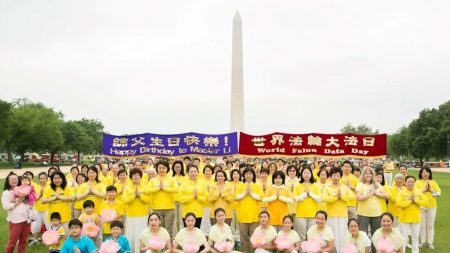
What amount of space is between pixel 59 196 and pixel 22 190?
65cm

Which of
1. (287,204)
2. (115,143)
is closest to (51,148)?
(115,143)

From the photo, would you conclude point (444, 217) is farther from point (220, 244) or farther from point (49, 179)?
point (49, 179)

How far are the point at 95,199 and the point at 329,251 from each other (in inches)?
166

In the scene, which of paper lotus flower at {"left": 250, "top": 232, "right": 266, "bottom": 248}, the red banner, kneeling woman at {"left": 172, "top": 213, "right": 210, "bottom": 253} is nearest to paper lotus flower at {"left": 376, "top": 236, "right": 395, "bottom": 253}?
paper lotus flower at {"left": 250, "top": 232, "right": 266, "bottom": 248}

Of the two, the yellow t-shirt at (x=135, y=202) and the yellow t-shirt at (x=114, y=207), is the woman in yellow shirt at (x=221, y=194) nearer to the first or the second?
the yellow t-shirt at (x=135, y=202)

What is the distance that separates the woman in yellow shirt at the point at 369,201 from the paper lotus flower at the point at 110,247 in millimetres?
4029

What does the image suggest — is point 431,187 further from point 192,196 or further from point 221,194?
point 192,196

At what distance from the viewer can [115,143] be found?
11.0 meters

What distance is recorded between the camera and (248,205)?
24.0 feet

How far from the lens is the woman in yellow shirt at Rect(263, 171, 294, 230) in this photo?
7.29 metres

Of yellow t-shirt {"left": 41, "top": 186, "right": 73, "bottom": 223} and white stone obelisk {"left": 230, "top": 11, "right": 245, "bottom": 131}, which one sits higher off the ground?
white stone obelisk {"left": 230, "top": 11, "right": 245, "bottom": 131}

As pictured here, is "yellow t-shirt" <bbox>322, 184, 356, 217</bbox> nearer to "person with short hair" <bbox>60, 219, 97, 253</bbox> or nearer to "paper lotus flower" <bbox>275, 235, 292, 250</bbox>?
"paper lotus flower" <bbox>275, 235, 292, 250</bbox>

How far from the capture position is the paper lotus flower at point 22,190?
6.94 meters

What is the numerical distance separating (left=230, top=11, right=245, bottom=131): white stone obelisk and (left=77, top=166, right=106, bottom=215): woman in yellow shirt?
1461cm
